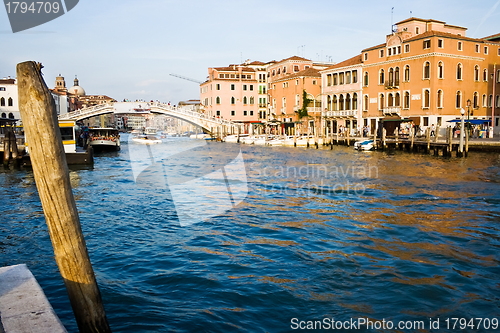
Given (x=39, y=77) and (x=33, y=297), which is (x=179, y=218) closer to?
(x=33, y=297)

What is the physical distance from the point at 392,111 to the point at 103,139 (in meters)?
18.1

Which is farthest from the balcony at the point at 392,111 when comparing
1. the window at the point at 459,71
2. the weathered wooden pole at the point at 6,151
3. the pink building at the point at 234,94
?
the weathered wooden pole at the point at 6,151

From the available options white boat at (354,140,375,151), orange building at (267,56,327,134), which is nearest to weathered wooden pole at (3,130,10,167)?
white boat at (354,140,375,151)

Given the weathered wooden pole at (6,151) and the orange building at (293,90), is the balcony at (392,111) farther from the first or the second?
the weathered wooden pole at (6,151)

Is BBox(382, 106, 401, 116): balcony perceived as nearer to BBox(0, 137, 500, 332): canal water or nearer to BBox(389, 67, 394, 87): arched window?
BBox(389, 67, 394, 87): arched window

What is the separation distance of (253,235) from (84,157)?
36.9 ft

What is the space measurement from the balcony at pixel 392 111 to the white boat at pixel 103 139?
56.9 feet

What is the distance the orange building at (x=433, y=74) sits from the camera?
24.4 meters

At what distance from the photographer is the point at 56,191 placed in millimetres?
2254

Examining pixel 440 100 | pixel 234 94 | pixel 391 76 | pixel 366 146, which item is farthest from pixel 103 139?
pixel 234 94

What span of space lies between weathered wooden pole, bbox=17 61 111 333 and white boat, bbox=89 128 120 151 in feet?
72.4

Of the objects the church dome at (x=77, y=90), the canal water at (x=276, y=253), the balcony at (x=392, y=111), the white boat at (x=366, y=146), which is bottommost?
the canal water at (x=276, y=253)

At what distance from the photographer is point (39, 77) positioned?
219 cm

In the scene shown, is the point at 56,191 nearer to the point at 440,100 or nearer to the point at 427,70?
the point at 440,100
